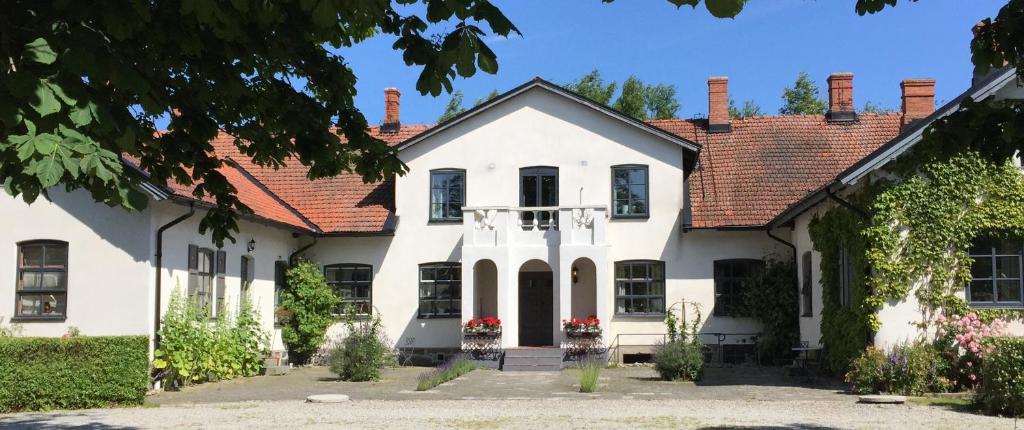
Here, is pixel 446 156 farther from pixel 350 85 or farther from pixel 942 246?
pixel 350 85

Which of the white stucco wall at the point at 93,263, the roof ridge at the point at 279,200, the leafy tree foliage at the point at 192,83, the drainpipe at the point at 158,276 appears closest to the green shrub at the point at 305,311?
the roof ridge at the point at 279,200

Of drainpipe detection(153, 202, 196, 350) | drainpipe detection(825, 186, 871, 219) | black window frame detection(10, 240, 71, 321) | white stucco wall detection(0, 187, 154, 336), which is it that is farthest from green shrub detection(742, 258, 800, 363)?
black window frame detection(10, 240, 71, 321)

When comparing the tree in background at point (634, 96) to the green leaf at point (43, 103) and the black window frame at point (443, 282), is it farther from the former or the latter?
the green leaf at point (43, 103)

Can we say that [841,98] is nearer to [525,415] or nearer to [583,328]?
[583,328]

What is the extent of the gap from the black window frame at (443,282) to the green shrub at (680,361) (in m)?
7.18

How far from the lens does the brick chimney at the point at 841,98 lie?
1021 inches

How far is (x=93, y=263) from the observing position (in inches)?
659

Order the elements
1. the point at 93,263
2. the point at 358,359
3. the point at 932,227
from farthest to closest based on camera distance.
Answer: the point at 358,359 < the point at 93,263 < the point at 932,227

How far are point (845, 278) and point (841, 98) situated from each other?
9.40m

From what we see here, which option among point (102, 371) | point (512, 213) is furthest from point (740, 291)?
point (102, 371)

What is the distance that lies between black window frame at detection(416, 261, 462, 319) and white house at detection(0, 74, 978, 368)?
30 millimetres

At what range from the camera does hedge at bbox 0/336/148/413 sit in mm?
13859

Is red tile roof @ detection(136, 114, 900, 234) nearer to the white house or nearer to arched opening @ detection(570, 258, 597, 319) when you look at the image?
the white house

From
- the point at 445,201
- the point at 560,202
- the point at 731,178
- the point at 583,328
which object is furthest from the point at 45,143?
the point at 731,178
